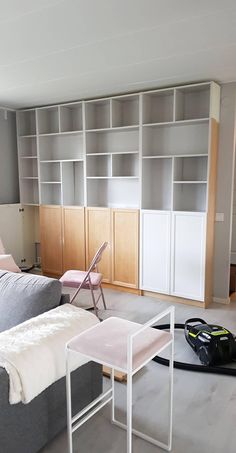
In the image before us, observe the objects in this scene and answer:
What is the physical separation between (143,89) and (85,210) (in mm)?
1669

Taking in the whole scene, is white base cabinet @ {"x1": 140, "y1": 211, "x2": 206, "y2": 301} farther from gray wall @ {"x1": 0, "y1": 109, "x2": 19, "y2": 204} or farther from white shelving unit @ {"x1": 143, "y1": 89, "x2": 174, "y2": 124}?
gray wall @ {"x1": 0, "y1": 109, "x2": 19, "y2": 204}

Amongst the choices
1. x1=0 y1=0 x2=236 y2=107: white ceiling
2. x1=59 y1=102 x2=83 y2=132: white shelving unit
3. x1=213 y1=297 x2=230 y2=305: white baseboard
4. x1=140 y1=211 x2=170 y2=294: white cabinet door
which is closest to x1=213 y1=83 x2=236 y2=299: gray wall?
x1=213 y1=297 x2=230 y2=305: white baseboard

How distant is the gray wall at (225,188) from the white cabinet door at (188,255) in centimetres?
32

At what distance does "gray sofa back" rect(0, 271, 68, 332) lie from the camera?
222 cm

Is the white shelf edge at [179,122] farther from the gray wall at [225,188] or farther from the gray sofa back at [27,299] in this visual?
the gray sofa back at [27,299]

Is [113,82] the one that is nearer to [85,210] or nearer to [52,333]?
[85,210]

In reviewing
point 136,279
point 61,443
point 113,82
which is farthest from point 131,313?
point 113,82

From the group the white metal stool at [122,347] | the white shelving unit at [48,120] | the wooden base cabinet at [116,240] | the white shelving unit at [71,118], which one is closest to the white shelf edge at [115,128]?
the white shelving unit at [71,118]

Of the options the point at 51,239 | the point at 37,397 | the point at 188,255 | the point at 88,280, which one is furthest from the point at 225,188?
the point at 37,397

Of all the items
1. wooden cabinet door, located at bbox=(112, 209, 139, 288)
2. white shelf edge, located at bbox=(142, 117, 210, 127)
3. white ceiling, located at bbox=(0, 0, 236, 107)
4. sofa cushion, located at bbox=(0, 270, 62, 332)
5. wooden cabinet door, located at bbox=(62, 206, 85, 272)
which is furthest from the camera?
wooden cabinet door, located at bbox=(62, 206, 85, 272)

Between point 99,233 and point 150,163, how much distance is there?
1117 millimetres

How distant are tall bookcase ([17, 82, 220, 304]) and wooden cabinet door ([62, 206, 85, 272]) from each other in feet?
0.83

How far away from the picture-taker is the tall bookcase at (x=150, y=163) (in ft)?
12.4

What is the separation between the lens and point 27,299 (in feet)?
7.40
